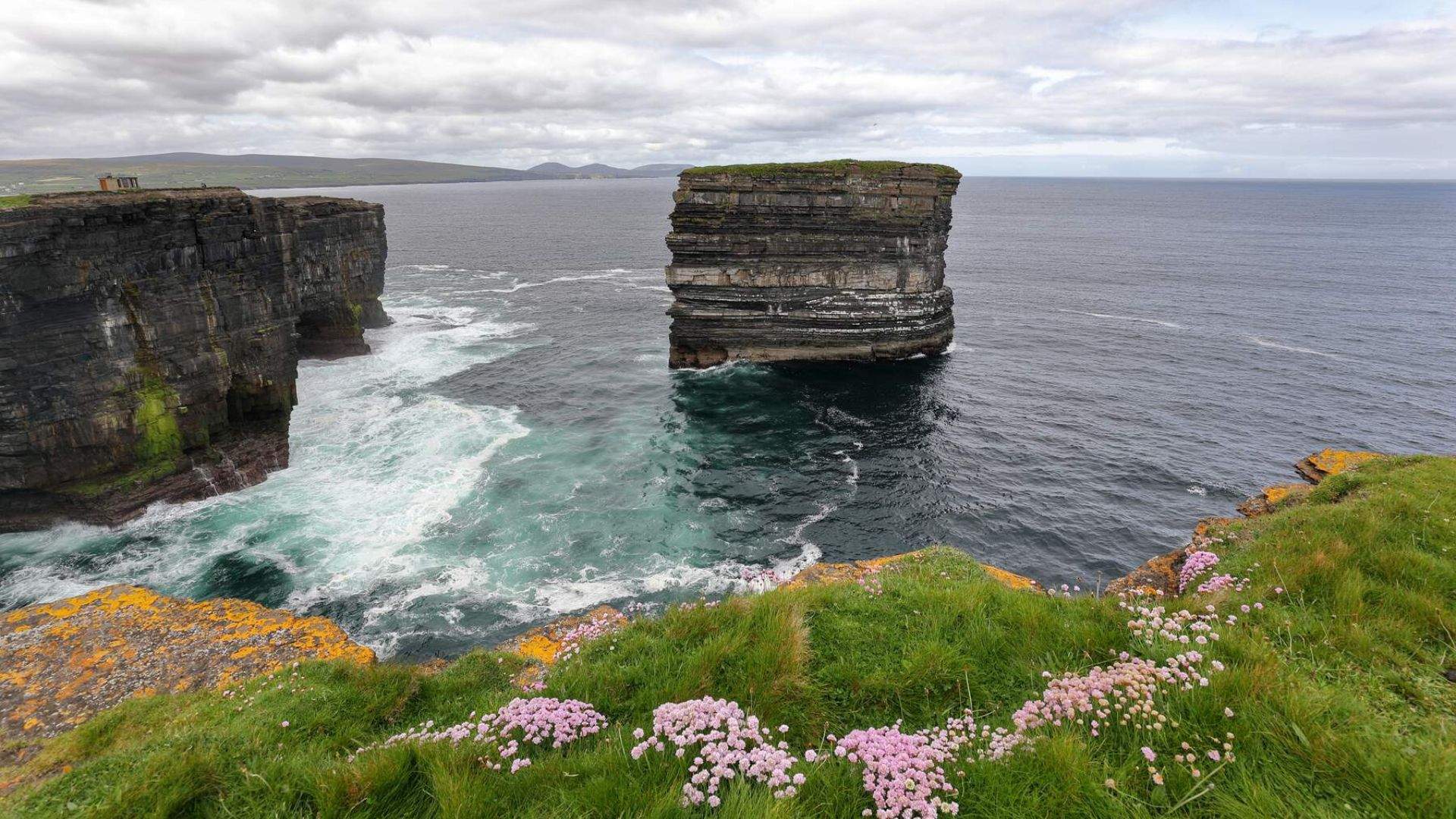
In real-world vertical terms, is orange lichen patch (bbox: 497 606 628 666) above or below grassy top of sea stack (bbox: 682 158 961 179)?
below

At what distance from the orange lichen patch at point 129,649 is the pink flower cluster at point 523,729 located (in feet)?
34.1

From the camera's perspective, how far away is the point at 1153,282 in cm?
7662

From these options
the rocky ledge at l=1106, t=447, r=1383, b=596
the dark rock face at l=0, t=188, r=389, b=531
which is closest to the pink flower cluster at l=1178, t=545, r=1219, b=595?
the rocky ledge at l=1106, t=447, r=1383, b=596

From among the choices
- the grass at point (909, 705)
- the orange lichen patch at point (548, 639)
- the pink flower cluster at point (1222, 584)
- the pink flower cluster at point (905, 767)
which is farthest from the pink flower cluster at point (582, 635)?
the pink flower cluster at point (1222, 584)

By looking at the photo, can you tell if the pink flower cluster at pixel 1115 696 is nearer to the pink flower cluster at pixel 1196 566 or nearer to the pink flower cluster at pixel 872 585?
the pink flower cluster at pixel 872 585

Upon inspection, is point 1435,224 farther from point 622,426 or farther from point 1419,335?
point 622,426

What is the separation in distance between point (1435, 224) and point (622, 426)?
685 ft

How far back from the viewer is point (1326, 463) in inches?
1092

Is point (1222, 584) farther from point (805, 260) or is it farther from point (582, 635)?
point (805, 260)

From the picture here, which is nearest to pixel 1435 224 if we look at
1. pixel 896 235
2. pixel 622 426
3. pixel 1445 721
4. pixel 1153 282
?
pixel 1153 282

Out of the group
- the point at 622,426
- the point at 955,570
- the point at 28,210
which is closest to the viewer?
the point at 955,570

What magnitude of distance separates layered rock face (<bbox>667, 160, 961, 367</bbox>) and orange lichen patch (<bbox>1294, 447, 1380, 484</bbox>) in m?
24.6

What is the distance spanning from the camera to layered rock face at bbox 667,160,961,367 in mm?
45875

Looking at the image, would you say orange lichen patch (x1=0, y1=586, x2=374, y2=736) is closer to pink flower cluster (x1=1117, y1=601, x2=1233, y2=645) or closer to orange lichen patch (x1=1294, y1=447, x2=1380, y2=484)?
pink flower cluster (x1=1117, y1=601, x2=1233, y2=645)
